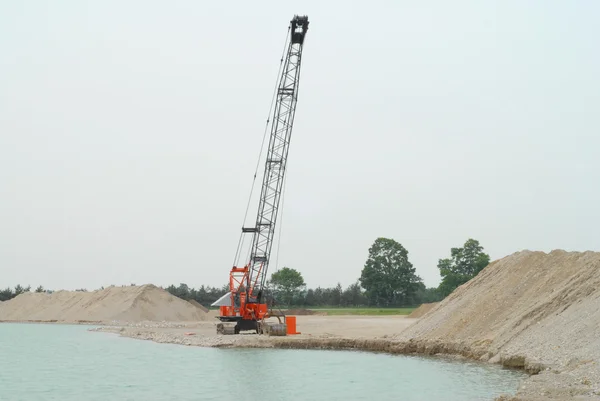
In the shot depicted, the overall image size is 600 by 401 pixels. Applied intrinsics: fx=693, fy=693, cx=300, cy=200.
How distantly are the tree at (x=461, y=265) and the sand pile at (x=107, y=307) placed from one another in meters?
39.8

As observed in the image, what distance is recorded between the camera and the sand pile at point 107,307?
74250mm

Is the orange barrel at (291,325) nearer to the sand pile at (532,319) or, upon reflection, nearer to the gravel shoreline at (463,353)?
the gravel shoreline at (463,353)

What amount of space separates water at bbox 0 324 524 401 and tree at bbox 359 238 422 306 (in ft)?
251

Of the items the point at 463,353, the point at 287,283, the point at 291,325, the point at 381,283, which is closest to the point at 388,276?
the point at 381,283

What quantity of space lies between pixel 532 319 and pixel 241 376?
1185 cm

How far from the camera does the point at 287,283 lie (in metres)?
123

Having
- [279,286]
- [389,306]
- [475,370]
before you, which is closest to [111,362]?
[475,370]

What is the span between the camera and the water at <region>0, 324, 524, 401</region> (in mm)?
21812

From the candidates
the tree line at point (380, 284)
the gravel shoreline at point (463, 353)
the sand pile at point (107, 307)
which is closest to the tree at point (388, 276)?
the tree line at point (380, 284)

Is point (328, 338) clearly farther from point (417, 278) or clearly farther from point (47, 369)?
point (417, 278)

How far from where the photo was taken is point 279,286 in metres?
124

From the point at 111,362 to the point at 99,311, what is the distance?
46.9 metres

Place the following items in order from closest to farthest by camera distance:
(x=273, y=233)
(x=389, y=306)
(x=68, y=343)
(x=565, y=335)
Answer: (x=565, y=335) < (x=68, y=343) < (x=273, y=233) < (x=389, y=306)

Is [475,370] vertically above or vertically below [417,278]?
below
